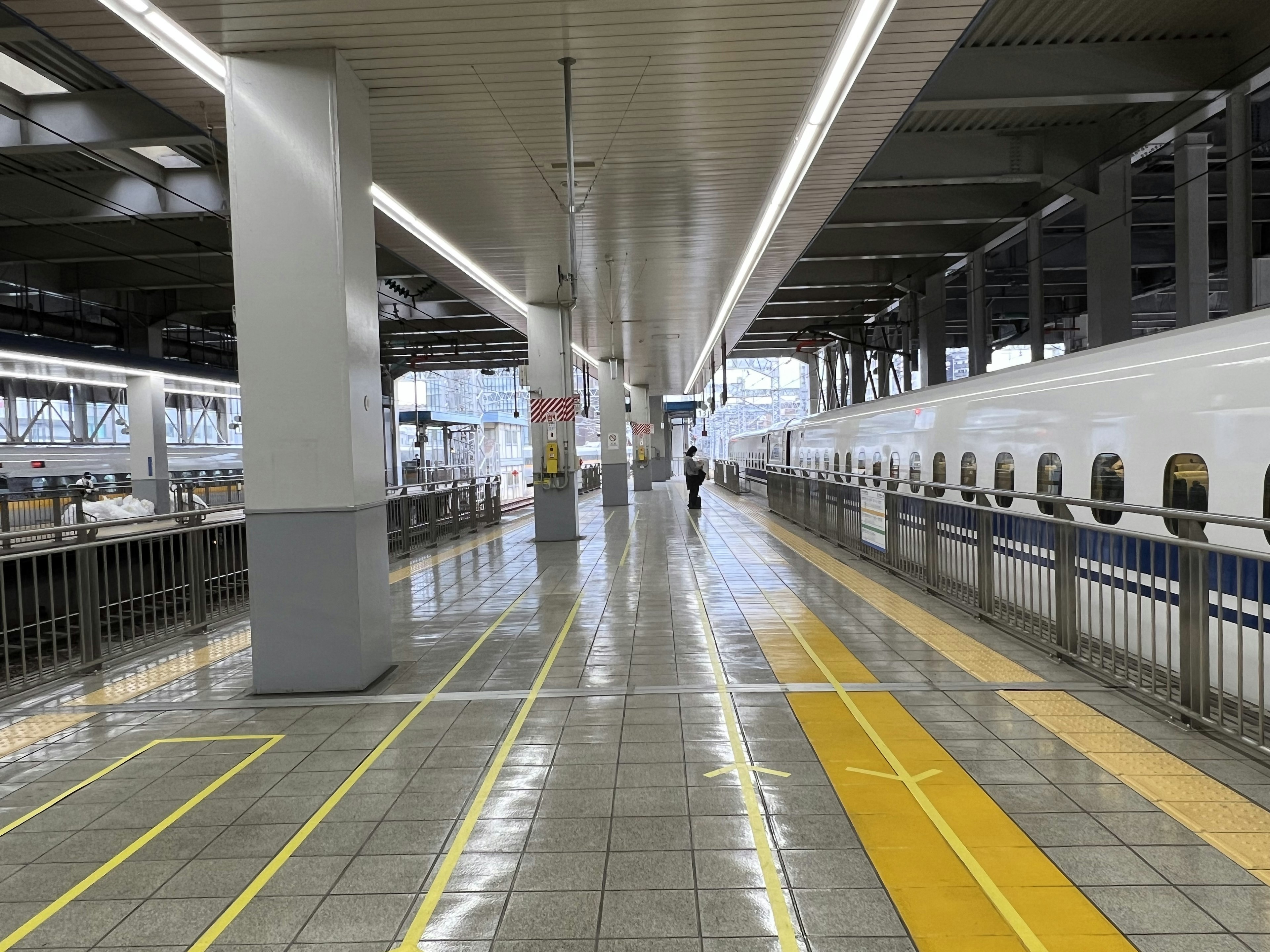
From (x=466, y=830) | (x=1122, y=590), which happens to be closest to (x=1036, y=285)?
(x=1122, y=590)

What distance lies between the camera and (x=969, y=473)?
9.55 meters

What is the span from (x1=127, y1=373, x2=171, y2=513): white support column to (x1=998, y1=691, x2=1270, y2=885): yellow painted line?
18890 millimetres

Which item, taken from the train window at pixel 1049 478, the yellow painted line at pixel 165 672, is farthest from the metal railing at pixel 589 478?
the train window at pixel 1049 478

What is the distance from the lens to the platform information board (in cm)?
1048

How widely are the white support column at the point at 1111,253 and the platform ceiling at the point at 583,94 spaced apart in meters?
5.17

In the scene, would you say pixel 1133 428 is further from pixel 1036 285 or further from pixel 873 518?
pixel 1036 285

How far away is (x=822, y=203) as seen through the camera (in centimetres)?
981

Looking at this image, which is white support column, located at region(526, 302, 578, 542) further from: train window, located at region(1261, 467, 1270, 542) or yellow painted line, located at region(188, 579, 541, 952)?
train window, located at region(1261, 467, 1270, 542)

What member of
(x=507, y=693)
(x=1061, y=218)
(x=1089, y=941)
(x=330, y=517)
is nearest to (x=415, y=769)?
(x=507, y=693)

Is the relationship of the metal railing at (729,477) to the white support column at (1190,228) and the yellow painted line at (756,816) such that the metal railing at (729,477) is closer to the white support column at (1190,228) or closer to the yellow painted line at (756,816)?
the white support column at (1190,228)

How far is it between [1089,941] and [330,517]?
4.80 m

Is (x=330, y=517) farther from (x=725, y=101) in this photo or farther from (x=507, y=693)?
(x=725, y=101)

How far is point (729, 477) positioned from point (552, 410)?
60.2 feet

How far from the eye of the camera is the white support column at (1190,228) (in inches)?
477
